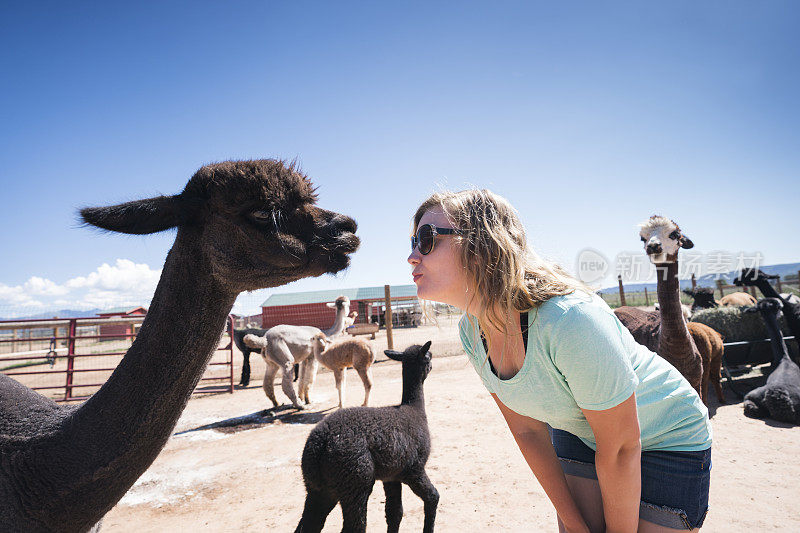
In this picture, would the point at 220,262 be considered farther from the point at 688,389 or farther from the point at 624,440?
the point at 688,389

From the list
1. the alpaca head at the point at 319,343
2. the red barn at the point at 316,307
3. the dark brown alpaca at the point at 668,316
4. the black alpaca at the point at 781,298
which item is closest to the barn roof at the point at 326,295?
the red barn at the point at 316,307

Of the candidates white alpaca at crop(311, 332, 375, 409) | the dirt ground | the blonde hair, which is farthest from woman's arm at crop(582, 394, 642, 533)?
white alpaca at crop(311, 332, 375, 409)

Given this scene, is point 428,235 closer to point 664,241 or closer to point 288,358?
point 664,241

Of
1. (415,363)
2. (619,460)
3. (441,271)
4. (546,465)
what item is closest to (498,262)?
(441,271)

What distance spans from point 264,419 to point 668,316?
6.27 metres

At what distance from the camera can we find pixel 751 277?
8445 millimetres

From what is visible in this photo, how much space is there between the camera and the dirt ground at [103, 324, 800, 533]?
10.9 ft

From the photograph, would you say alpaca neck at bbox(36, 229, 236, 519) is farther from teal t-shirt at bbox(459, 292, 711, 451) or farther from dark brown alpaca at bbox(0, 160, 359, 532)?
teal t-shirt at bbox(459, 292, 711, 451)

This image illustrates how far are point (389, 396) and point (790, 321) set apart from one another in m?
7.57

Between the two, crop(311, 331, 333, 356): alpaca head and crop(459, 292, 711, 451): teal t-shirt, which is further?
crop(311, 331, 333, 356): alpaca head

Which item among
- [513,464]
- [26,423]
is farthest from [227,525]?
[513,464]

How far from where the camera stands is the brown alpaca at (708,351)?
555 cm

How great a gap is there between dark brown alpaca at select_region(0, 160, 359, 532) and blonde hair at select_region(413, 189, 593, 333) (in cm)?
64

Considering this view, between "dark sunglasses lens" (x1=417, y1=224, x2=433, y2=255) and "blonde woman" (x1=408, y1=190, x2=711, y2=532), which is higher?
"dark sunglasses lens" (x1=417, y1=224, x2=433, y2=255)
